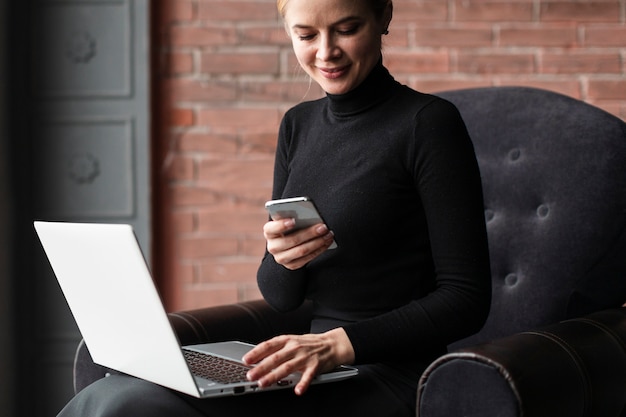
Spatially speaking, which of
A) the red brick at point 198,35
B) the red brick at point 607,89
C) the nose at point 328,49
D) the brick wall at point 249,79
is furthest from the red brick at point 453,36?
the nose at point 328,49

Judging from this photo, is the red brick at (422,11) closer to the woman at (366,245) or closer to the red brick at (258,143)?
the red brick at (258,143)

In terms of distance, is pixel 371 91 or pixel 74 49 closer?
pixel 371 91

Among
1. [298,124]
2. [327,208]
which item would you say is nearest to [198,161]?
[298,124]

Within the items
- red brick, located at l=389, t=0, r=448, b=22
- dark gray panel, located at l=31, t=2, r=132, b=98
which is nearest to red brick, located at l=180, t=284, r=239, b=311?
dark gray panel, located at l=31, t=2, r=132, b=98

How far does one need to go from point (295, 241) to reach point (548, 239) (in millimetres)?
692

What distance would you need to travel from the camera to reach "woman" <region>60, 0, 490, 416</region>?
1.27m

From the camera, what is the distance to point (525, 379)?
44.6 inches

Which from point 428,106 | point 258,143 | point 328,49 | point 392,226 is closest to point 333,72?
point 328,49

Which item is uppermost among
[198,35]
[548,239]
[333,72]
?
[198,35]

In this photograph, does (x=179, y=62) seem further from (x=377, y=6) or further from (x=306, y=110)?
(x=377, y=6)

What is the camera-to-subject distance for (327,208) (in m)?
1.49

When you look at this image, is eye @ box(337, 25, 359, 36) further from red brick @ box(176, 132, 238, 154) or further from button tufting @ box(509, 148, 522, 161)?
red brick @ box(176, 132, 238, 154)

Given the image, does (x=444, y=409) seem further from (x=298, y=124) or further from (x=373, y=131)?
(x=298, y=124)

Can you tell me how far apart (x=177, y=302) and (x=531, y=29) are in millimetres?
1397
